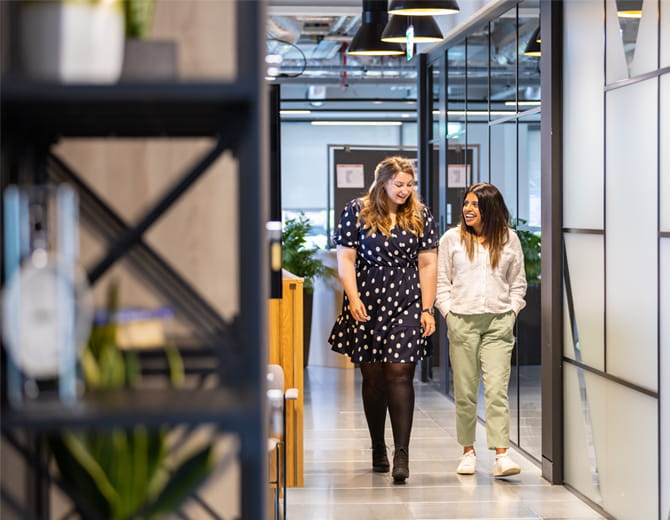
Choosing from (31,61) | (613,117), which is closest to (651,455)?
(613,117)

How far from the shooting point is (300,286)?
4.80 m

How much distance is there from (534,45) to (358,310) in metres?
1.86

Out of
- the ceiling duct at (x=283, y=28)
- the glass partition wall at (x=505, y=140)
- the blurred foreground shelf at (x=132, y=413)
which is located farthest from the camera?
the ceiling duct at (x=283, y=28)

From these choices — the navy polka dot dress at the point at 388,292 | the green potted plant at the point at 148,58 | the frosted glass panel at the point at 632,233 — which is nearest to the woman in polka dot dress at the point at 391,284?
the navy polka dot dress at the point at 388,292

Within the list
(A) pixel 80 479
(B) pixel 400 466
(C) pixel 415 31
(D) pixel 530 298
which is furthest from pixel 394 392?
(A) pixel 80 479

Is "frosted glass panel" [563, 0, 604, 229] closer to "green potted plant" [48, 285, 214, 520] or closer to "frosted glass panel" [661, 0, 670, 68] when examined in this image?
"frosted glass panel" [661, 0, 670, 68]

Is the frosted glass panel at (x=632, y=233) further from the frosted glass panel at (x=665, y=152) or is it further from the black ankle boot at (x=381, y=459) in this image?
the black ankle boot at (x=381, y=459)

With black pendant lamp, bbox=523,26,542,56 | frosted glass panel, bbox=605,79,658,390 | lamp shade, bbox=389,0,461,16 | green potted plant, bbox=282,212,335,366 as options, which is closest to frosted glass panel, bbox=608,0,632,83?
frosted glass panel, bbox=605,79,658,390

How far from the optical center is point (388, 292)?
5074 mm

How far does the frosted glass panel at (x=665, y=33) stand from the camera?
12.3ft

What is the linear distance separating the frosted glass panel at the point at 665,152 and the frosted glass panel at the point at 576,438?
42.4 inches

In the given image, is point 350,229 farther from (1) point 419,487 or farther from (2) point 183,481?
(2) point 183,481

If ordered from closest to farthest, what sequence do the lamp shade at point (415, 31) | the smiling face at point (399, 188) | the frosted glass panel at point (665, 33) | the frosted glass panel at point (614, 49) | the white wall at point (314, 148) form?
the frosted glass panel at point (665, 33), the frosted glass panel at point (614, 49), the smiling face at point (399, 188), the lamp shade at point (415, 31), the white wall at point (314, 148)

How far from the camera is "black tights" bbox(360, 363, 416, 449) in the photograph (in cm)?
508
